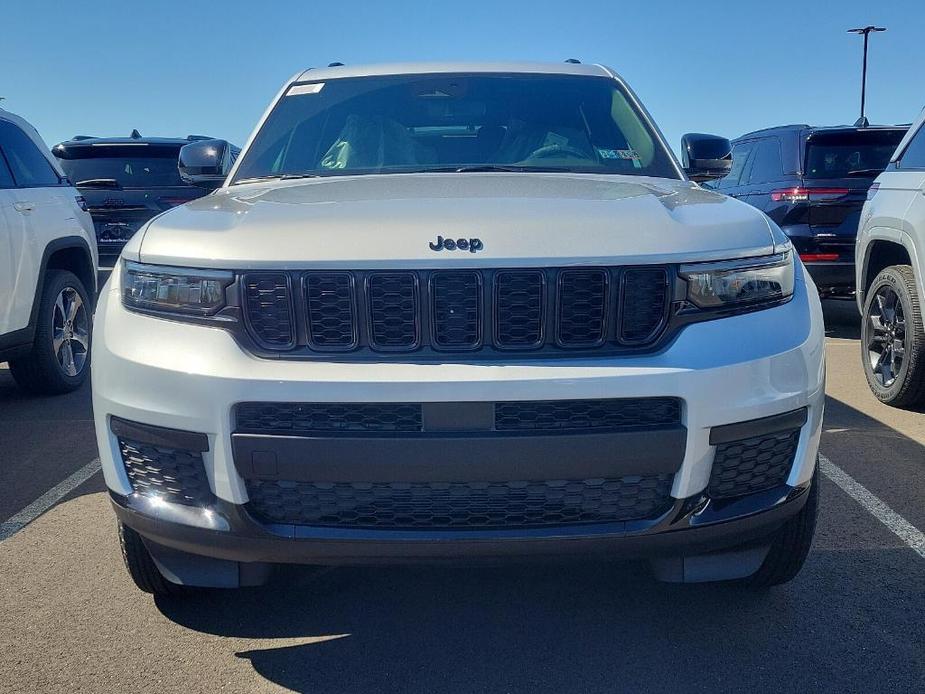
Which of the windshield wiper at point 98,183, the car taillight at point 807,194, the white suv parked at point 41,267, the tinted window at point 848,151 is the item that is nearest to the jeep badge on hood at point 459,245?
the white suv parked at point 41,267

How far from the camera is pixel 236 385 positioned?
2.33 metres

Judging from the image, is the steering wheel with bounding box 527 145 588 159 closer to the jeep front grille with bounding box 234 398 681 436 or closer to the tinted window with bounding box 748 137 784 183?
the jeep front grille with bounding box 234 398 681 436

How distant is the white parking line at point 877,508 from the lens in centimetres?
359

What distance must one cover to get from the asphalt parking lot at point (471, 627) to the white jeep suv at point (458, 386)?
11.9 inches

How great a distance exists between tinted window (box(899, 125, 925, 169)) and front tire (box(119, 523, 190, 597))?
4.63 m

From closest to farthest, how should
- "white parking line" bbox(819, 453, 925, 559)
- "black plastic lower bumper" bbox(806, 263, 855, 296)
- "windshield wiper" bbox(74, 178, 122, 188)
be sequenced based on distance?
"white parking line" bbox(819, 453, 925, 559) < "black plastic lower bumper" bbox(806, 263, 855, 296) < "windshield wiper" bbox(74, 178, 122, 188)

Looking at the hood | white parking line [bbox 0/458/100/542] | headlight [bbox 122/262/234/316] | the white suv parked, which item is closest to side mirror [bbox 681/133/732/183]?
the hood

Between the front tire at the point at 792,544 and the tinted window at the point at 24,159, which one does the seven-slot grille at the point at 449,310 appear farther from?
the tinted window at the point at 24,159

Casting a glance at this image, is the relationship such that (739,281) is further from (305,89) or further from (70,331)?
(70,331)

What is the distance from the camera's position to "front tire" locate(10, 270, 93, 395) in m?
5.94

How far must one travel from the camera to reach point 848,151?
8469mm

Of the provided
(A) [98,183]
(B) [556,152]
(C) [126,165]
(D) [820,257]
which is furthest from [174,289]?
(C) [126,165]

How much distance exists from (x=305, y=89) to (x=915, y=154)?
361cm

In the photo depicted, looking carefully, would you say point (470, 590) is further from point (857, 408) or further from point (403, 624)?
point (857, 408)
